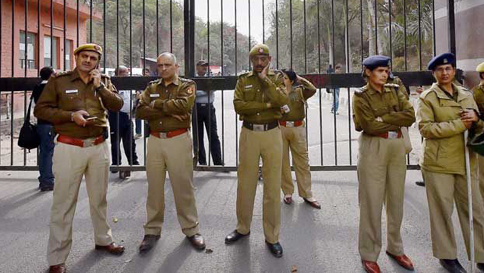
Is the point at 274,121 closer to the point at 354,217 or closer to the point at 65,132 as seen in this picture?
the point at 354,217

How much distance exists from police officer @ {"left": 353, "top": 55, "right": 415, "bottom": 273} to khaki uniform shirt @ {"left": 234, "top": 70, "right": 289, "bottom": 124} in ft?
2.35

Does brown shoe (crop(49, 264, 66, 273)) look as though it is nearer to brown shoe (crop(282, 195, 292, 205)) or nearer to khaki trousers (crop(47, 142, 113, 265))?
khaki trousers (crop(47, 142, 113, 265))

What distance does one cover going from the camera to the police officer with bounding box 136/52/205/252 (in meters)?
3.62

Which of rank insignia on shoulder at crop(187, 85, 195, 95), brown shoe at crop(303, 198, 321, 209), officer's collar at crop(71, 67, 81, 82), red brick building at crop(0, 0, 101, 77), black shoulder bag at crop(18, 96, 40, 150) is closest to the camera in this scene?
officer's collar at crop(71, 67, 81, 82)

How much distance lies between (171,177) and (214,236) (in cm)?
74

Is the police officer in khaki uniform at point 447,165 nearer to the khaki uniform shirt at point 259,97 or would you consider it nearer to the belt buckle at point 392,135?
the belt buckle at point 392,135

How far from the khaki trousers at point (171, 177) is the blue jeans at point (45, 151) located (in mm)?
2442

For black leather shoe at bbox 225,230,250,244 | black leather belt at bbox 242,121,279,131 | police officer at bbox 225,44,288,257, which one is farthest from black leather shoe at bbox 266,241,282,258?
black leather belt at bbox 242,121,279,131

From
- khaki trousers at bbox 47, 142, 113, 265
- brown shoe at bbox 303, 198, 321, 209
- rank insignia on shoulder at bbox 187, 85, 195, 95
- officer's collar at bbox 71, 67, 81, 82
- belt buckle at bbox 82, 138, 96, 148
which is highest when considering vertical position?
officer's collar at bbox 71, 67, 81, 82

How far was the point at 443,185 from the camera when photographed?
3.04 metres

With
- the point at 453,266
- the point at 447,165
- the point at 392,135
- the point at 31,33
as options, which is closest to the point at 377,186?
the point at 392,135

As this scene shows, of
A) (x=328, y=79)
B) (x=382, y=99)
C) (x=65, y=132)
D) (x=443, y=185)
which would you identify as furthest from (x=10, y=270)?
(x=328, y=79)

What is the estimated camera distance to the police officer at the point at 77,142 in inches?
125

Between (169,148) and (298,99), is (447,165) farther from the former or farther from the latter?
(169,148)
